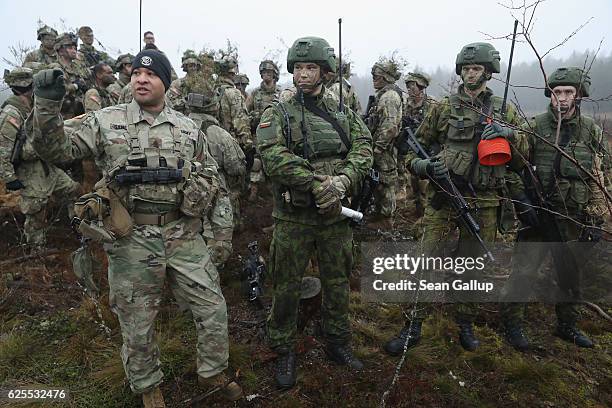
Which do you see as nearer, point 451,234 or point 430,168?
point 430,168

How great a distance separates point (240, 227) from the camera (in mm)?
6969

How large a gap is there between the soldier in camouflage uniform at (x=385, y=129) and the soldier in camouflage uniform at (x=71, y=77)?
5416 millimetres

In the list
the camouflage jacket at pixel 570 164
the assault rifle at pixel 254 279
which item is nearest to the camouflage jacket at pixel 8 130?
the assault rifle at pixel 254 279

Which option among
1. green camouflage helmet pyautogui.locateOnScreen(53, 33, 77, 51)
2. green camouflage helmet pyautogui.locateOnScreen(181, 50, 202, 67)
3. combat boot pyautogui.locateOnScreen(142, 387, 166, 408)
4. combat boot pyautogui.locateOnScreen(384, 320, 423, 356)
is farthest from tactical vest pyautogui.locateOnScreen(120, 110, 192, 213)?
green camouflage helmet pyautogui.locateOnScreen(53, 33, 77, 51)

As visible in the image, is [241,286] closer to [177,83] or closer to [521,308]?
[521,308]

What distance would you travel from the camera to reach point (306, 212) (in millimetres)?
3320

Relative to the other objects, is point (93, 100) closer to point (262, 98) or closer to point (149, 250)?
point (262, 98)

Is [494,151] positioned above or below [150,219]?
above

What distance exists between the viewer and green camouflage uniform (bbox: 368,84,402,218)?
6551mm

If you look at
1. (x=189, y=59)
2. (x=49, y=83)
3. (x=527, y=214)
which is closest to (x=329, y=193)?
(x=49, y=83)

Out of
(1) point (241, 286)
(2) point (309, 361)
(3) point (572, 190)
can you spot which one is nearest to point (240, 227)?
(1) point (241, 286)

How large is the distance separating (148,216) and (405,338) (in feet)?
8.78

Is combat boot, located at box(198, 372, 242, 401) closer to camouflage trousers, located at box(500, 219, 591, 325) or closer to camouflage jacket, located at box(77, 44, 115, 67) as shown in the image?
camouflage trousers, located at box(500, 219, 591, 325)

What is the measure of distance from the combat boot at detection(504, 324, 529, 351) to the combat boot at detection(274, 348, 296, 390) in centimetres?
231
